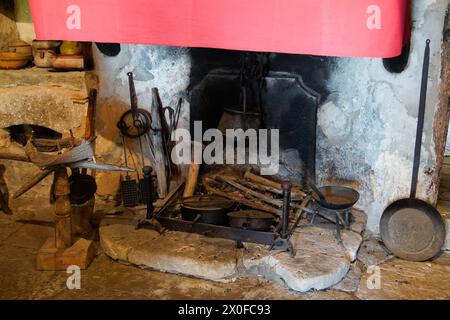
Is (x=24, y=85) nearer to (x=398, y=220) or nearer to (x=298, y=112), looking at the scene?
(x=298, y=112)

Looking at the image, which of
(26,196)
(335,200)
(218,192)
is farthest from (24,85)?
(335,200)

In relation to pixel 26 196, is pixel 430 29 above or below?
above

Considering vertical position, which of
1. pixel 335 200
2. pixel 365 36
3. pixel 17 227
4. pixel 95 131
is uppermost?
pixel 365 36

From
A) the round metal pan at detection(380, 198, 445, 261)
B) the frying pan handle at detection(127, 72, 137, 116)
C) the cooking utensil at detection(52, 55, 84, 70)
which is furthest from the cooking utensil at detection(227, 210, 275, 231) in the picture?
the cooking utensil at detection(52, 55, 84, 70)

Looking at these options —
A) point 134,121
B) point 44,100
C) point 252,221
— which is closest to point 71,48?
point 44,100

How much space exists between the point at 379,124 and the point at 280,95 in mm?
829

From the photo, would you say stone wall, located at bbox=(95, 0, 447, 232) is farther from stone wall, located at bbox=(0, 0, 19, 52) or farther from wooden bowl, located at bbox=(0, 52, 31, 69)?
stone wall, located at bbox=(0, 0, 19, 52)

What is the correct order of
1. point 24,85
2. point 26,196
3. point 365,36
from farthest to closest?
point 26,196 → point 24,85 → point 365,36

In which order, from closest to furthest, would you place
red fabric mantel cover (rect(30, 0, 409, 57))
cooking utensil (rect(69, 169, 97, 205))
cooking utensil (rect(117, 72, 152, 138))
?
red fabric mantel cover (rect(30, 0, 409, 57))
cooking utensil (rect(69, 169, 97, 205))
cooking utensil (rect(117, 72, 152, 138))

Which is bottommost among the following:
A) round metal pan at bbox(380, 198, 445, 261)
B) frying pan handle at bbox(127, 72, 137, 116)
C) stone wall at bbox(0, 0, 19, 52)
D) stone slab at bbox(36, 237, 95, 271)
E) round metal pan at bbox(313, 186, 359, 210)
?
stone slab at bbox(36, 237, 95, 271)

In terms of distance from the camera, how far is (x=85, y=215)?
387 centimetres

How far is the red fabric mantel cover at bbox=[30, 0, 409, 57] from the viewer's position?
104 inches

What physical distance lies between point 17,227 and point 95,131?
1082 millimetres

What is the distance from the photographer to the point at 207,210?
355cm
